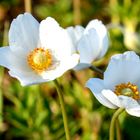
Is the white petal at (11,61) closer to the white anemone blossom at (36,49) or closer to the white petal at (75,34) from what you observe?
the white anemone blossom at (36,49)

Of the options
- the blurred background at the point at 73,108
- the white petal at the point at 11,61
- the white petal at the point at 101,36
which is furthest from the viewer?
the blurred background at the point at 73,108

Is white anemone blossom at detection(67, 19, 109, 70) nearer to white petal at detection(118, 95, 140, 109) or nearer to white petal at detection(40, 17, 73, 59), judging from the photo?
white petal at detection(40, 17, 73, 59)

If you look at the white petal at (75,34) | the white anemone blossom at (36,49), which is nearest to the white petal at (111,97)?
the white anemone blossom at (36,49)

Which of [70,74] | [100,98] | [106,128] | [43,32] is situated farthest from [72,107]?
[100,98]

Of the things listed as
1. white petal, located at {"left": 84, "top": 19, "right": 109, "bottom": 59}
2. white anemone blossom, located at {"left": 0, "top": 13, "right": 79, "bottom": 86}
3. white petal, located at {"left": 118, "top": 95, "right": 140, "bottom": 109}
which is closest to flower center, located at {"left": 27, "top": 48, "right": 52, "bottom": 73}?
white anemone blossom, located at {"left": 0, "top": 13, "right": 79, "bottom": 86}

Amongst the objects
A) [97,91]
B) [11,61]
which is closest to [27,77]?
[11,61]

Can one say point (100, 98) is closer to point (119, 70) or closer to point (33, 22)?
point (119, 70)

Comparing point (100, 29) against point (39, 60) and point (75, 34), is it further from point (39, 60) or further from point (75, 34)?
point (39, 60)
